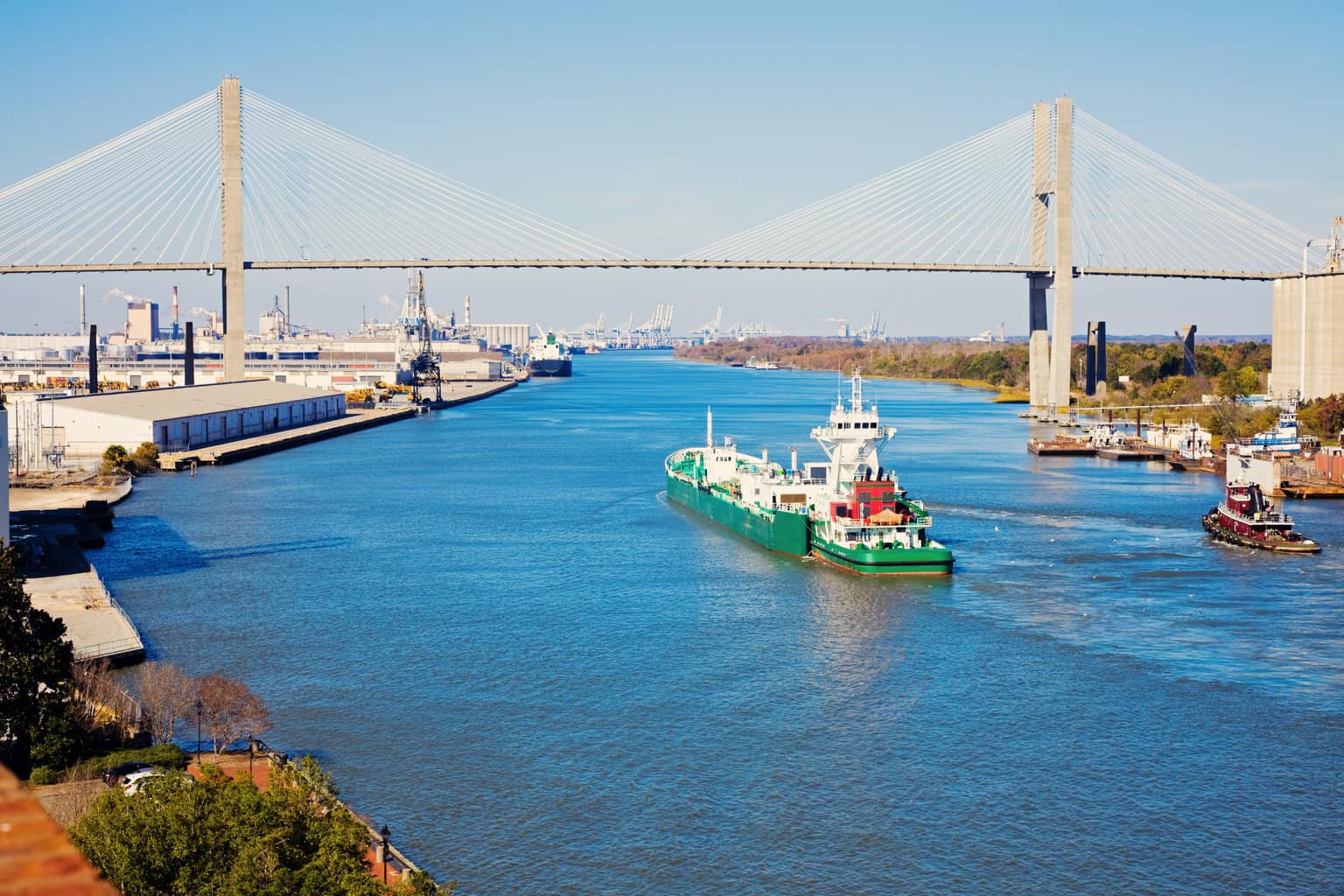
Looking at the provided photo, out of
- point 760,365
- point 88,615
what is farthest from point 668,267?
point 760,365

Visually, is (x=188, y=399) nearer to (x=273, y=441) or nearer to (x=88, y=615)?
(x=273, y=441)

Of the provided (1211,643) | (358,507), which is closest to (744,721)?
(1211,643)

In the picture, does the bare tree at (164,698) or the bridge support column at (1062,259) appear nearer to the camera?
the bare tree at (164,698)

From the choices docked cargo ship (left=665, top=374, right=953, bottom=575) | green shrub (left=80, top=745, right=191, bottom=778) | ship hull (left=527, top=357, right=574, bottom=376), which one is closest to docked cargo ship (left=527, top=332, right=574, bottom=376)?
ship hull (left=527, top=357, right=574, bottom=376)

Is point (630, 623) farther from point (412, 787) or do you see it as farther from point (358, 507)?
point (358, 507)

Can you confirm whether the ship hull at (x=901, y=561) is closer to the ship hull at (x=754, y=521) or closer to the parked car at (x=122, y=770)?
the ship hull at (x=754, y=521)

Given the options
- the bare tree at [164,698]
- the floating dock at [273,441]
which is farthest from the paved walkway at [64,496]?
the bare tree at [164,698]
